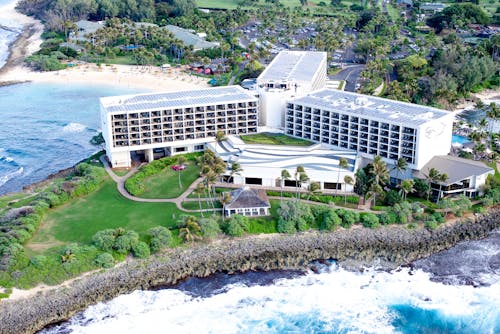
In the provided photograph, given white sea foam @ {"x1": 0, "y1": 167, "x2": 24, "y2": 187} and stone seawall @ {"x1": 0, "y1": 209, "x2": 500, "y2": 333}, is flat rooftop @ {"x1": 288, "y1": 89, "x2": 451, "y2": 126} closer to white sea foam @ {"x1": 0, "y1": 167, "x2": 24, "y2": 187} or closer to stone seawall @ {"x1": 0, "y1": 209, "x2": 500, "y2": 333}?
stone seawall @ {"x1": 0, "y1": 209, "x2": 500, "y2": 333}

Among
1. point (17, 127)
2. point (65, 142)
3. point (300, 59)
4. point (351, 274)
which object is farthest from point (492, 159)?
point (17, 127)

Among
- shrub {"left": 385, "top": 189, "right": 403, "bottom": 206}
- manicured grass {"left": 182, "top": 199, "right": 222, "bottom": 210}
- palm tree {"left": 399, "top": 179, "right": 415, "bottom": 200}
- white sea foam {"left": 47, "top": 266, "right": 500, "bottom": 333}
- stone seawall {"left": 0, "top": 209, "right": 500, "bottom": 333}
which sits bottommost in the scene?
white sea foam {"left": 47, "top": 266, "right": 500, "bottom": 333}

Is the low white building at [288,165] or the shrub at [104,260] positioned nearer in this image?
the shrub at [104,260]

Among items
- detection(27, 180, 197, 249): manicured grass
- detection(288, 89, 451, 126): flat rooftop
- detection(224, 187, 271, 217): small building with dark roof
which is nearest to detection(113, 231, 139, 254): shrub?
detection(27, 180, 197, 249): manicured grass

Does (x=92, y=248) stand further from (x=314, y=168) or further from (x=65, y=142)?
(x=65, y=142)

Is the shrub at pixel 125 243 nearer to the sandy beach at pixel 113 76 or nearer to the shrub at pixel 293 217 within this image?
the shrub at pixel 293 217

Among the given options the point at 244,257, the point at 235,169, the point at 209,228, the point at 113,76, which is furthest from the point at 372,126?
the point at 113,76

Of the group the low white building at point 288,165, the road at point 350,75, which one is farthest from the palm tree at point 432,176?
the road at point 350,75
